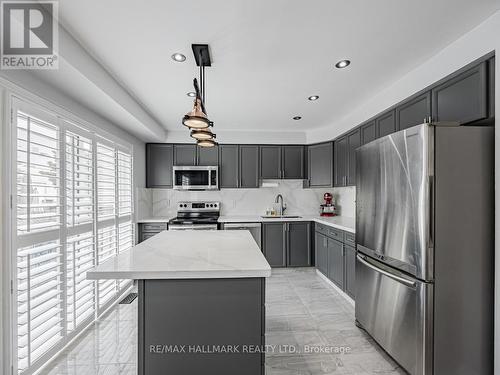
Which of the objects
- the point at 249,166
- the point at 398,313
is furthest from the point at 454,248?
the point at 249,166

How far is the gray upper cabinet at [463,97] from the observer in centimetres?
168

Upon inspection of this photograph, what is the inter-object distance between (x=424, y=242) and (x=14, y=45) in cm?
282

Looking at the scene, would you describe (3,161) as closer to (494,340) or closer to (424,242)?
(424,242)

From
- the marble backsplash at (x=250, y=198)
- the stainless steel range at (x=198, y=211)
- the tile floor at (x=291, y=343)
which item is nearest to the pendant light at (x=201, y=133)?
the tile floor at (x=291, y=343)

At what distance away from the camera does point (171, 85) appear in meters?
2.68

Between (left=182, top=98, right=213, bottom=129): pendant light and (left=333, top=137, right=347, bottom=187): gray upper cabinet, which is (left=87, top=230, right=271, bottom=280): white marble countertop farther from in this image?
(left=333, top=137, right=347, bottom=187): gray upper cabinet

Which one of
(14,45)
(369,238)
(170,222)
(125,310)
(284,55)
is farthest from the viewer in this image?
(170,222)

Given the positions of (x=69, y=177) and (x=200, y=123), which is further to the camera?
(x=69, y=177)

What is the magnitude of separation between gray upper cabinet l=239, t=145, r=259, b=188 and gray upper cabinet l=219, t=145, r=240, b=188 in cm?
9

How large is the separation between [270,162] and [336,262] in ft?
6.85

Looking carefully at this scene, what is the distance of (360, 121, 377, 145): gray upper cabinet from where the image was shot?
2965mm

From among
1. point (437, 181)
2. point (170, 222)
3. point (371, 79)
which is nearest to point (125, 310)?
point (170, 222)

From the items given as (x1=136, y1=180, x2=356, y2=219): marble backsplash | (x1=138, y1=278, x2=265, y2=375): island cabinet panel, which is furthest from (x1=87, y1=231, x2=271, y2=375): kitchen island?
(x1=136, y1=180, x2=356, y2=219): marble backsplash

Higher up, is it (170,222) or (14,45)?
(14,45)
